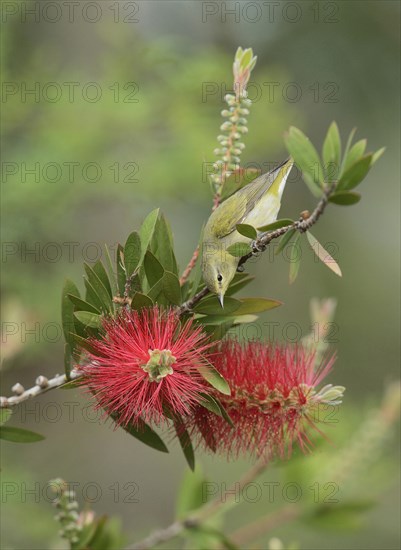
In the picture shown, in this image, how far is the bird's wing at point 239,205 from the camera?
1.76 m

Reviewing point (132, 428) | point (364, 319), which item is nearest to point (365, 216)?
point (364, 319)

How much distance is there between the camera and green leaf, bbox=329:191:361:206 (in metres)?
1.20

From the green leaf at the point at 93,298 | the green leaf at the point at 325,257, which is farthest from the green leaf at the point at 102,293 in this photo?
the green leaf at the point at 325,257

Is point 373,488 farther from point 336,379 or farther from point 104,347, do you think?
point 336,379

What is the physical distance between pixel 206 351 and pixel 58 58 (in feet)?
12.7

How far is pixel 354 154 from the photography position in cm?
123

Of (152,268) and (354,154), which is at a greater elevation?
(354,154)

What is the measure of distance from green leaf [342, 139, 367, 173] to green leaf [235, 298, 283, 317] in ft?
1.35

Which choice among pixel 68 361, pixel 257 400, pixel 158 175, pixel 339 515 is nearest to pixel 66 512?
pixel 68 361

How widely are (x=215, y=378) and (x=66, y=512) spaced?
59 cm

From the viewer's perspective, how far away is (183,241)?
559 centimetres

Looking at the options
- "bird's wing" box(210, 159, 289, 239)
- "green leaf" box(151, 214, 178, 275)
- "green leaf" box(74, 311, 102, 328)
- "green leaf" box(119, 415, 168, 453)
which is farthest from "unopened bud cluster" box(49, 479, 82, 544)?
"bird's wing" box(210, 159, 289, 239)

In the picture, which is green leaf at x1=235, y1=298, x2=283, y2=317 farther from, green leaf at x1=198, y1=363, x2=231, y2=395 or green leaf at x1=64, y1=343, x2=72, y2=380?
green leaf at x1=64, y1=343, x2=72, y2=380

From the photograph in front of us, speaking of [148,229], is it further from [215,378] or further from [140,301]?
[215,378]
